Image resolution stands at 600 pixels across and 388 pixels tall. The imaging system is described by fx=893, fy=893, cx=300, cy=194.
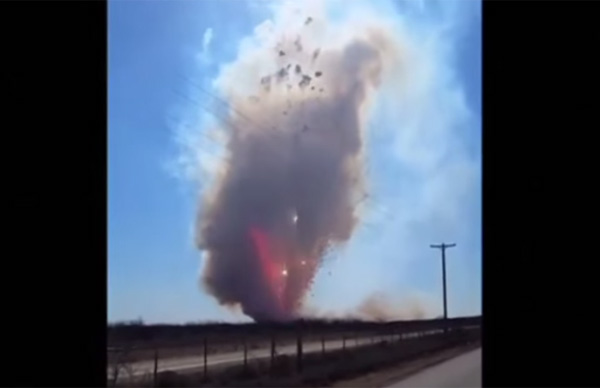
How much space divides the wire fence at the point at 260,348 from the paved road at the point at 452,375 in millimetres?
135

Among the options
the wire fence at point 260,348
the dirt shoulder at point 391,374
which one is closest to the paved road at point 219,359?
the wire fence at point 260,348

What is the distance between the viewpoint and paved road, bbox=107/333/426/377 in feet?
15.7

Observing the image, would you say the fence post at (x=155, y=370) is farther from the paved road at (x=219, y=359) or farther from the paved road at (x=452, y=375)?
the paved road at (x=452, y=375)

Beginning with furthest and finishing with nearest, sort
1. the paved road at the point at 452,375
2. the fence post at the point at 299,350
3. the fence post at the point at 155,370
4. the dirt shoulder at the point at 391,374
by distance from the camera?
the dirt shoulder at the point at 391,374 → the fence post at the point at 299,350 → the fence post at the point at 155,370 → the paved road at the point at 452,375

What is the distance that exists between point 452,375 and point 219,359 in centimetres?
234

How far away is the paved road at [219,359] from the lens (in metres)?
4.80

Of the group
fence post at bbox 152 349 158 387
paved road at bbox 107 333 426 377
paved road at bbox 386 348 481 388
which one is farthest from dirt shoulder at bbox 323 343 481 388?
fence post at bbox 152 349 158 387

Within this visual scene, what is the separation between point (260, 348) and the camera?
16.5ft
